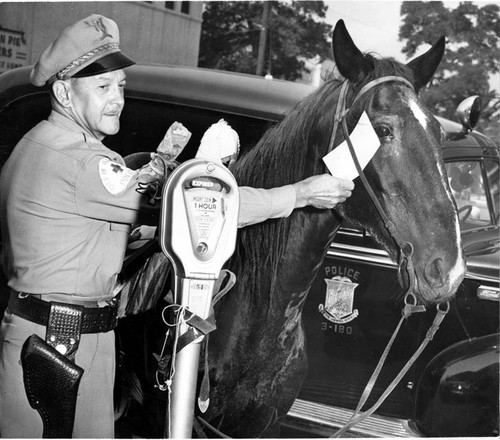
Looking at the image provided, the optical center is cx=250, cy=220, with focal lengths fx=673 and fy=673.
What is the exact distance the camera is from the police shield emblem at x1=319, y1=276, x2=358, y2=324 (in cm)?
317

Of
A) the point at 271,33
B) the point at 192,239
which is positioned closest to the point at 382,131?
the point at 192,239

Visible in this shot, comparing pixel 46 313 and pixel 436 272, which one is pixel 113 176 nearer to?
pixel 46 313

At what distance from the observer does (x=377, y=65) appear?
7.44 ft

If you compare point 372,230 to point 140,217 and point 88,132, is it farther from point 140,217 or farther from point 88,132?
point 88,132

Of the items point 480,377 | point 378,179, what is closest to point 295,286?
point 378,179

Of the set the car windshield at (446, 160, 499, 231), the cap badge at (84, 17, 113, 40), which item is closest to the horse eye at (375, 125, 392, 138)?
the cap badge at (84, 17, 113, 40)

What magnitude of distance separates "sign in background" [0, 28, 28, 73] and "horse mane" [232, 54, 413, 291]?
1320 mm

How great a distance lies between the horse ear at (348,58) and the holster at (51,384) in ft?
4.23

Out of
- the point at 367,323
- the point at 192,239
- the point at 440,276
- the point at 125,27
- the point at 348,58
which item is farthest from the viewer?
the point at 125,27

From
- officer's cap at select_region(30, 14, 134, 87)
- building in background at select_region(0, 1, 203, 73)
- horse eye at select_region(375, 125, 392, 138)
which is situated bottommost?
horse eye at select_region(375, 125, 392, 138)

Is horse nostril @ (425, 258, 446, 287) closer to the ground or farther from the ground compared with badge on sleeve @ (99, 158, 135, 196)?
closer to the ground

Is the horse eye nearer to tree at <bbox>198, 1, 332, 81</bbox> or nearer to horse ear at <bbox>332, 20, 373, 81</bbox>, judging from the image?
horse ear at <bbox>332, 20, 373, 81</bbox>

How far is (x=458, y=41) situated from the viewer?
3.28 meters

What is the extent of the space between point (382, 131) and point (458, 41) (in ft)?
4.47
